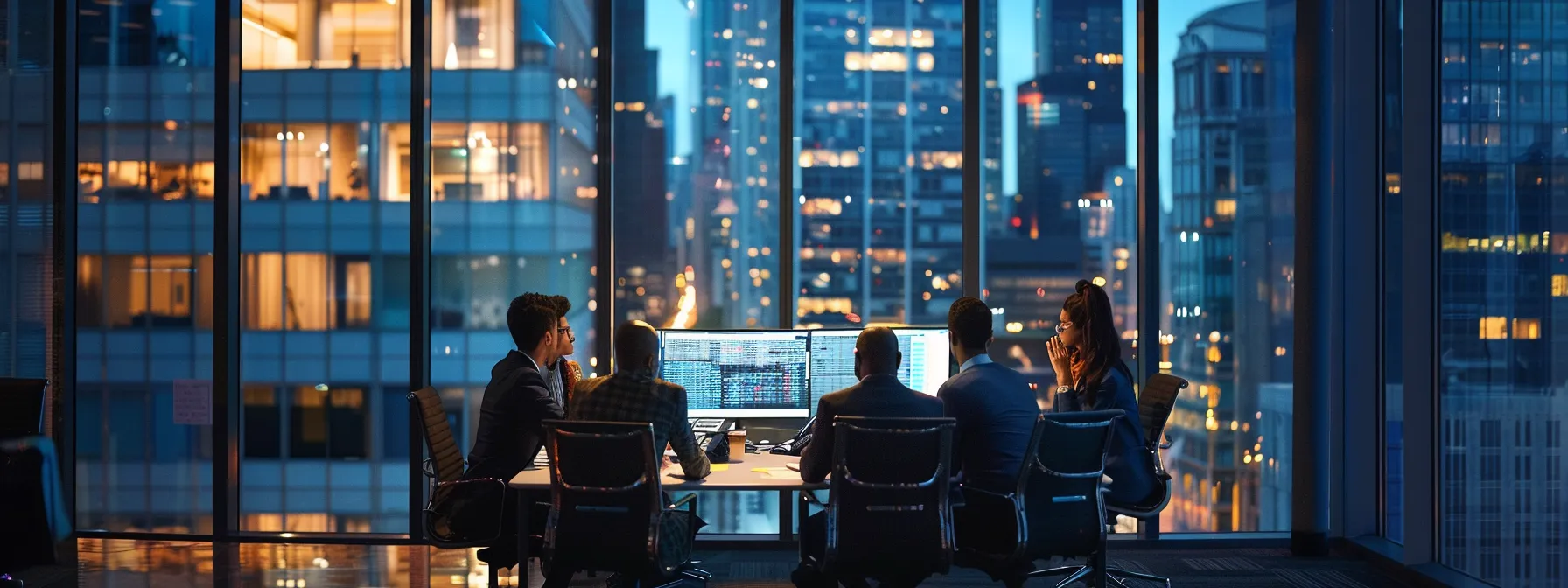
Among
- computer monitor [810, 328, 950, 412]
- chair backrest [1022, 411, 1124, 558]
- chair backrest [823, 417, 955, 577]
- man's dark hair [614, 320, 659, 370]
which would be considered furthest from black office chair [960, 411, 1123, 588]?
man's dark hair [614, 320, 659, 370]

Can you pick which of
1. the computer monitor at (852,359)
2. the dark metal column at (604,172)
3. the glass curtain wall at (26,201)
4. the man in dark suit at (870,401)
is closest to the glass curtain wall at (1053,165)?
the computer monitor at (852,359)

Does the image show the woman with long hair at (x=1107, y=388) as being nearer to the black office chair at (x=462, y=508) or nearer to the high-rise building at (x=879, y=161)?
the high-rise building at (x=879, y=161)

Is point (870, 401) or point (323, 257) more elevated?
point (323, 257)

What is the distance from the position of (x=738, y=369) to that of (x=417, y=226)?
193 centimetres

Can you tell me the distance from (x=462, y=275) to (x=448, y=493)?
185cm

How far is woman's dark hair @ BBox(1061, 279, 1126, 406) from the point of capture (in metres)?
4.02

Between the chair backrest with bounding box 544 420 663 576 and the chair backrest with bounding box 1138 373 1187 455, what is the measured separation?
198cm

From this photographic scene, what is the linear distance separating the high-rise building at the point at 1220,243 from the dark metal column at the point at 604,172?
2807mm

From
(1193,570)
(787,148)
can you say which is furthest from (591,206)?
(1193,570)

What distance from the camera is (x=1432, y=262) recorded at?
4.43 metres

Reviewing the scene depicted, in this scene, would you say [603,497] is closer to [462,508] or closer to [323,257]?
[462,508]

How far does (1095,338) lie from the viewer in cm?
406

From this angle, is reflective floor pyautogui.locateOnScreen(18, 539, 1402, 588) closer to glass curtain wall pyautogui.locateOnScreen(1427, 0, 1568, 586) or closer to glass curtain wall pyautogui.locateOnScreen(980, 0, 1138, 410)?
glass curtain wall pyautogui.locateOnScreen(1427, 0, 1568, 586)

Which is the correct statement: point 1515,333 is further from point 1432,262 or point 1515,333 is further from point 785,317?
point 785,317
